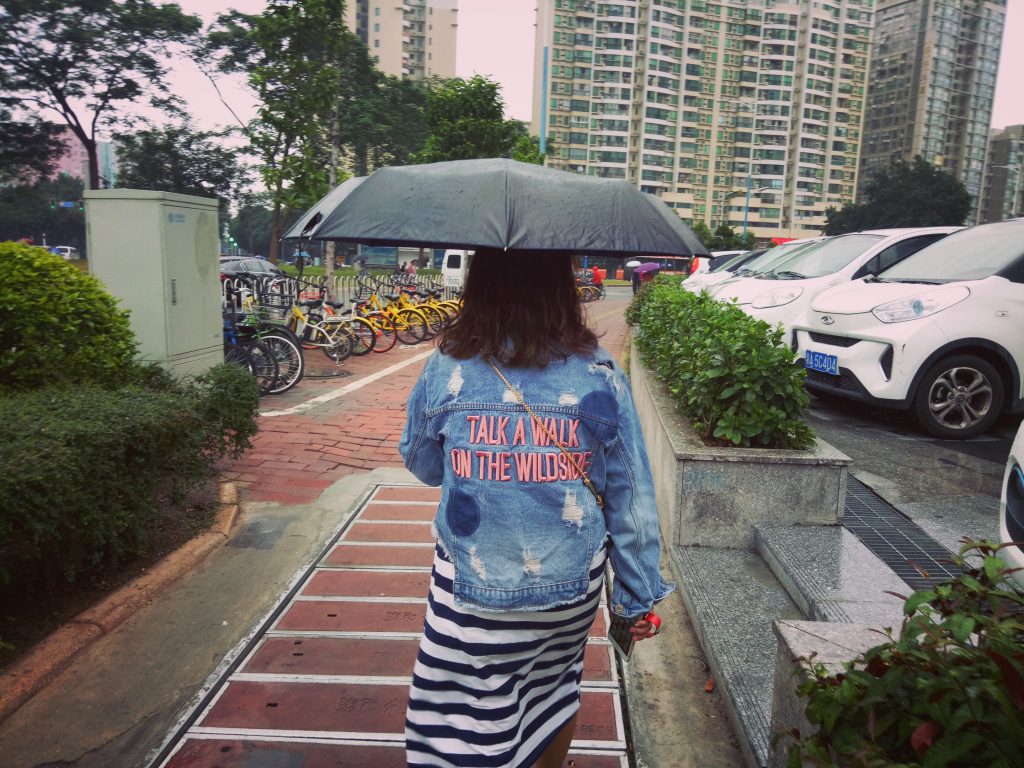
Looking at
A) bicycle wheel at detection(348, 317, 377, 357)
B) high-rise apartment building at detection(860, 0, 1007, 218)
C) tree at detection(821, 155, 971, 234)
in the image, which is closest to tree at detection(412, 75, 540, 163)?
bicycle wheel at detection(348, 317, 377, 357)

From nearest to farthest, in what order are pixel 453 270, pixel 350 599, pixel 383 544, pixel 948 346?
1. pixel 350 599
2. pixel 383 544
3. pixel 948 346
4. pixel 453 270

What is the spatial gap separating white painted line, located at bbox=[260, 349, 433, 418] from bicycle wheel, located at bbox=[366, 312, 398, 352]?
102cm

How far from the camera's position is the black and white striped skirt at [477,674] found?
166 cm

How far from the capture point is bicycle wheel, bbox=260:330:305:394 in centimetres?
896

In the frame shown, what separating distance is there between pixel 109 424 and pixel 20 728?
122cm

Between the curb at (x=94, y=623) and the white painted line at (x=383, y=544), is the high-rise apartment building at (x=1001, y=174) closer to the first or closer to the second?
the white painted line at (x=383, y=544)

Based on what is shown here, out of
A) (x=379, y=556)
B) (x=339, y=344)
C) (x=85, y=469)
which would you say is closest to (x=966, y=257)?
(x=379, y=556)

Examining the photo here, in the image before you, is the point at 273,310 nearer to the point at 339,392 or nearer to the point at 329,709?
the point at 339,392

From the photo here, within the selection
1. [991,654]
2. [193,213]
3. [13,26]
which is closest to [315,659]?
[991,654]

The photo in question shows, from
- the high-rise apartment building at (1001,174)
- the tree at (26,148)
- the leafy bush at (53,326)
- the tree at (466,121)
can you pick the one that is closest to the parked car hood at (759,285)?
the leafy bush at (53,326)

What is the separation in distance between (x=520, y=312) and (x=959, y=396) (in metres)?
5.22

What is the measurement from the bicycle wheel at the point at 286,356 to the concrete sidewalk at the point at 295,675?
426 centimetres

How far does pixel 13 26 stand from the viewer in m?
24.2

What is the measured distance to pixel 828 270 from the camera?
338 inches
